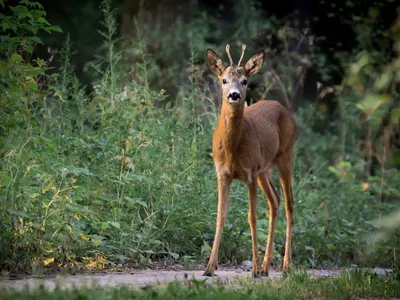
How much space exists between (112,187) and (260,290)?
2.67 metres

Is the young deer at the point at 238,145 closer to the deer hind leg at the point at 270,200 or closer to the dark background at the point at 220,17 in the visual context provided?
the deer hind leg at the point at 270,200

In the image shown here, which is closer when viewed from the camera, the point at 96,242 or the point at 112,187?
the point at 96,242

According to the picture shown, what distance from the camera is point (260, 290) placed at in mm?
6035

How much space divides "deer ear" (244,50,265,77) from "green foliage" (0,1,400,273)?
118 cm

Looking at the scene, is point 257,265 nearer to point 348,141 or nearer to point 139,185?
point 139,185

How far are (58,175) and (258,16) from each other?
34.9 feet

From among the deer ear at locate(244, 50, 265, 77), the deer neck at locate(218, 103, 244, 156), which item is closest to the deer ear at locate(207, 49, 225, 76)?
the deer ear at locate(244, 50, 265, 77)

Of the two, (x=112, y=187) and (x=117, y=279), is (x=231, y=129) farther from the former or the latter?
(x=117, y=279)

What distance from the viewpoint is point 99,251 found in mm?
7504

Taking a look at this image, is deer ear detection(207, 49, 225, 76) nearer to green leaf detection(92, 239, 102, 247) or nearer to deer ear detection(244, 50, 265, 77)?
deer ear detection(244, 50, 265, 77)

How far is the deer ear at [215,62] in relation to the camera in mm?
7979

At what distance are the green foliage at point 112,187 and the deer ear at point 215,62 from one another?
2.86 feet

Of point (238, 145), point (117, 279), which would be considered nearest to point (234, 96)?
point (238, 145)

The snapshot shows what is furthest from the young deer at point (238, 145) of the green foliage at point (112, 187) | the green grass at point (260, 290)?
the green grass at point (260, 290)
